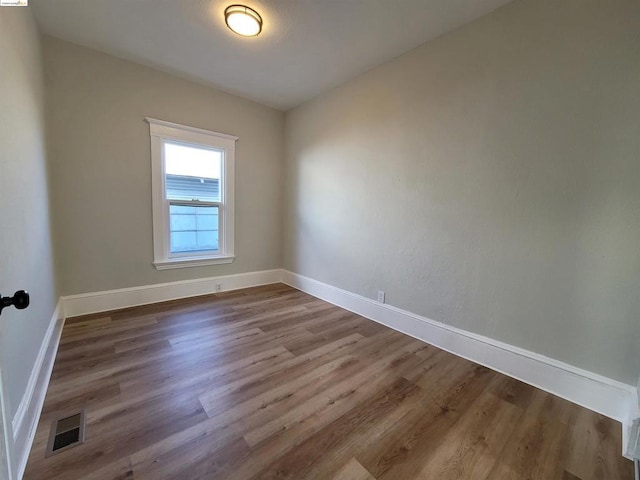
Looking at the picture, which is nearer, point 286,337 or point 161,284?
point 286,337

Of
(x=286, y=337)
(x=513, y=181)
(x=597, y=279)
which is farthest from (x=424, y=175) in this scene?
(x=286, y=337)

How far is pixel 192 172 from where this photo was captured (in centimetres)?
357

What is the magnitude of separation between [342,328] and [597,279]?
200cm

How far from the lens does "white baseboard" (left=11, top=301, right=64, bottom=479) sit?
1237 millimetres

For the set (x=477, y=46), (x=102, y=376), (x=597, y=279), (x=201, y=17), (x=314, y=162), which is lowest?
(x=102, y=376)

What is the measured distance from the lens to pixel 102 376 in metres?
1.91

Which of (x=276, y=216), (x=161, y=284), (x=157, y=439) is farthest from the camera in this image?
(x=276, y=216)

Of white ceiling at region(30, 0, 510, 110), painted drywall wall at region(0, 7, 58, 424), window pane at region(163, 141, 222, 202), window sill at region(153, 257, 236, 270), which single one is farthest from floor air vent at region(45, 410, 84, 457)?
white ceiling at region(30, 0, 510, 110)

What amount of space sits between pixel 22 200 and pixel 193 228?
1.99 m

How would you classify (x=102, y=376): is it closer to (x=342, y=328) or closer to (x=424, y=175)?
(x=342, y=328)

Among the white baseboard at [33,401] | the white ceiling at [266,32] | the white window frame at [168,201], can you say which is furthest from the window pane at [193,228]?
the white ceiling at [266,32]

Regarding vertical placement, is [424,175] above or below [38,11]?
below

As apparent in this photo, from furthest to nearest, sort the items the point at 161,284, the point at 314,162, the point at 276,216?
1. the point at 276,216
2. the point at 314,162
3. the point at 161,284

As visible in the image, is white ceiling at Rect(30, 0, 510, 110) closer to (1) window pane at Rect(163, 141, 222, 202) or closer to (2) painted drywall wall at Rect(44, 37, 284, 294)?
(2) painted drywall wall at Rect(44, 37, 284, 294)
